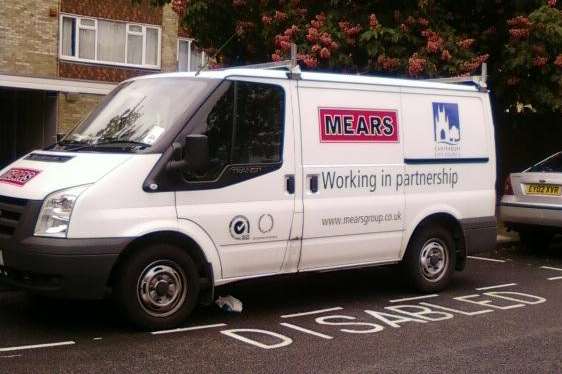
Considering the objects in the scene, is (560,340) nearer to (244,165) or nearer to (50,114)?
(244,165)

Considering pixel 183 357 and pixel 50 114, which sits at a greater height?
pixel 50 114

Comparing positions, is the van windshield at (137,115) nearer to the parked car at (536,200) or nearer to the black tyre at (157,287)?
the black tyre at (157,287)

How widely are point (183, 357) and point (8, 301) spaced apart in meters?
2.46

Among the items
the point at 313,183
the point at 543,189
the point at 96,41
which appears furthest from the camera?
the point at 96,41

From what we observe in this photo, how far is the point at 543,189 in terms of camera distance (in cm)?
1058

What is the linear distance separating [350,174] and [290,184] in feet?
2.24

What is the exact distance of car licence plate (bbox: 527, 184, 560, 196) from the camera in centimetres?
1043

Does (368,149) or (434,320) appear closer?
(434,320)

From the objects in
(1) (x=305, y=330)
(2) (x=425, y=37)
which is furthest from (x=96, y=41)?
(1) (x=305, y=330)

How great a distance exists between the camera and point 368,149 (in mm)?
7520

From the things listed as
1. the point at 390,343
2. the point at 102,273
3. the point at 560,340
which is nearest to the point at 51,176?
the point at 102,273

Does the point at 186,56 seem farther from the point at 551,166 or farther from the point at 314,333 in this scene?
the point at 314,333

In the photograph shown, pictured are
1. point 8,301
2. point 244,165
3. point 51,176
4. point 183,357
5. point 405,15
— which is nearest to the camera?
point 183,357

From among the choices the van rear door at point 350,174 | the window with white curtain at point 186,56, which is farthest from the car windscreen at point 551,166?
the window with white curtain at point 186,56
